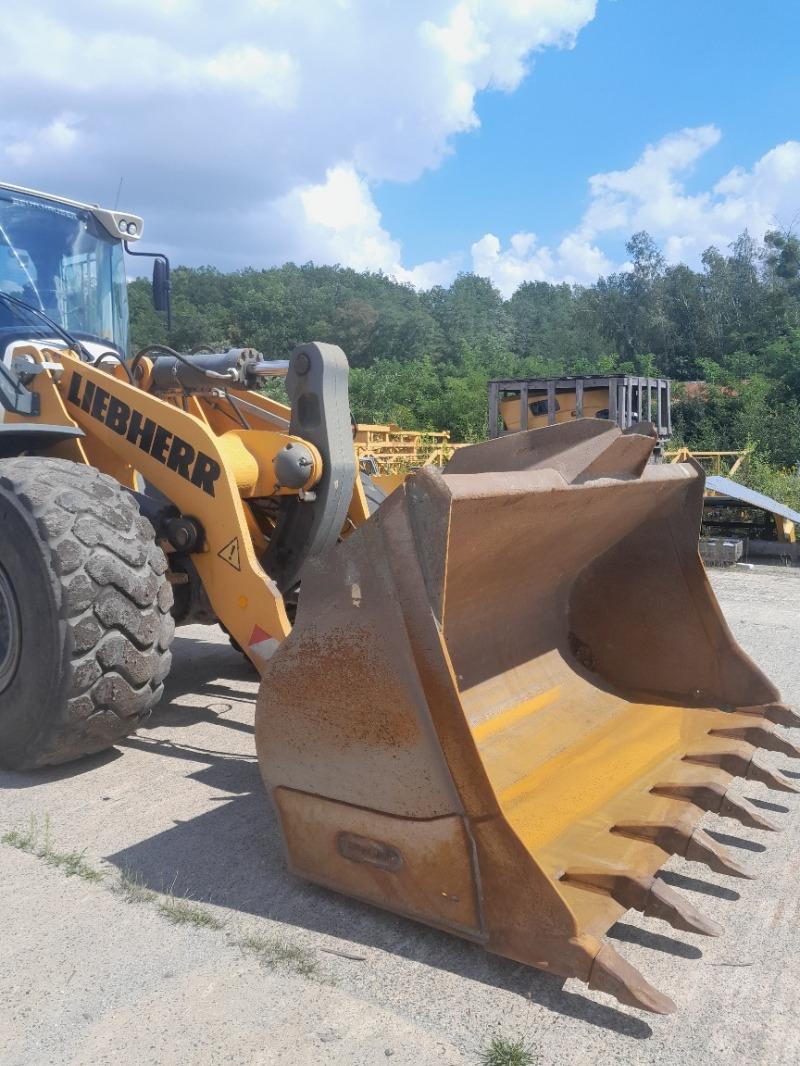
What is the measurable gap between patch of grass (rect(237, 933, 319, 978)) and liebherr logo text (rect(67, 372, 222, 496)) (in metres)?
1.87

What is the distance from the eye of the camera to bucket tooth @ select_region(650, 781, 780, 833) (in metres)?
2.77

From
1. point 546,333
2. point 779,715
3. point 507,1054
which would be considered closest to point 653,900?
point 507,1054

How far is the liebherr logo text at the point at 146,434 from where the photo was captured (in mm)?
3703

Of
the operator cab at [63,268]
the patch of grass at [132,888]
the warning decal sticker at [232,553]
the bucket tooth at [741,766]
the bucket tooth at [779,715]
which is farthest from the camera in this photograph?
the operator cab at [63,268]

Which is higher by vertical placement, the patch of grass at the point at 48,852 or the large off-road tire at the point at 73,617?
the large off-road tire at the point at 73,617

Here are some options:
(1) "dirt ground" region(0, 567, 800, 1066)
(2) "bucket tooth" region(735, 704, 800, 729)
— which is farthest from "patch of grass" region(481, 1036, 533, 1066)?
(2) "bucket tooth" region(735, 704, 800, 729)

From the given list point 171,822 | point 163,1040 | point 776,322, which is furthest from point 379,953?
point 776,322

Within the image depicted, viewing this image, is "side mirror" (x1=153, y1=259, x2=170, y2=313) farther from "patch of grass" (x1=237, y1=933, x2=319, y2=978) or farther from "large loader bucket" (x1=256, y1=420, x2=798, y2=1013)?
"patch of grass" (x1=237, y1=933, x2=319, y2=978)

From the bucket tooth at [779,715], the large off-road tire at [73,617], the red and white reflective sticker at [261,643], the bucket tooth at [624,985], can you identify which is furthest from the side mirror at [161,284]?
the bucket tooth at [624,985]

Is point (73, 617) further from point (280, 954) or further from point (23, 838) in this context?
point (280, 954)

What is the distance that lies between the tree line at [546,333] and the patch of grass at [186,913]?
9.90 ft

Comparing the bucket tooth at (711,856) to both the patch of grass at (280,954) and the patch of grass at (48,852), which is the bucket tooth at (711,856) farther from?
the patch of grass at (48,852)

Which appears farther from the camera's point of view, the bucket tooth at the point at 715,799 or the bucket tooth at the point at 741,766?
the bucket tooth at the point at 741,766

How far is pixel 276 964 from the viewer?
2258mm
